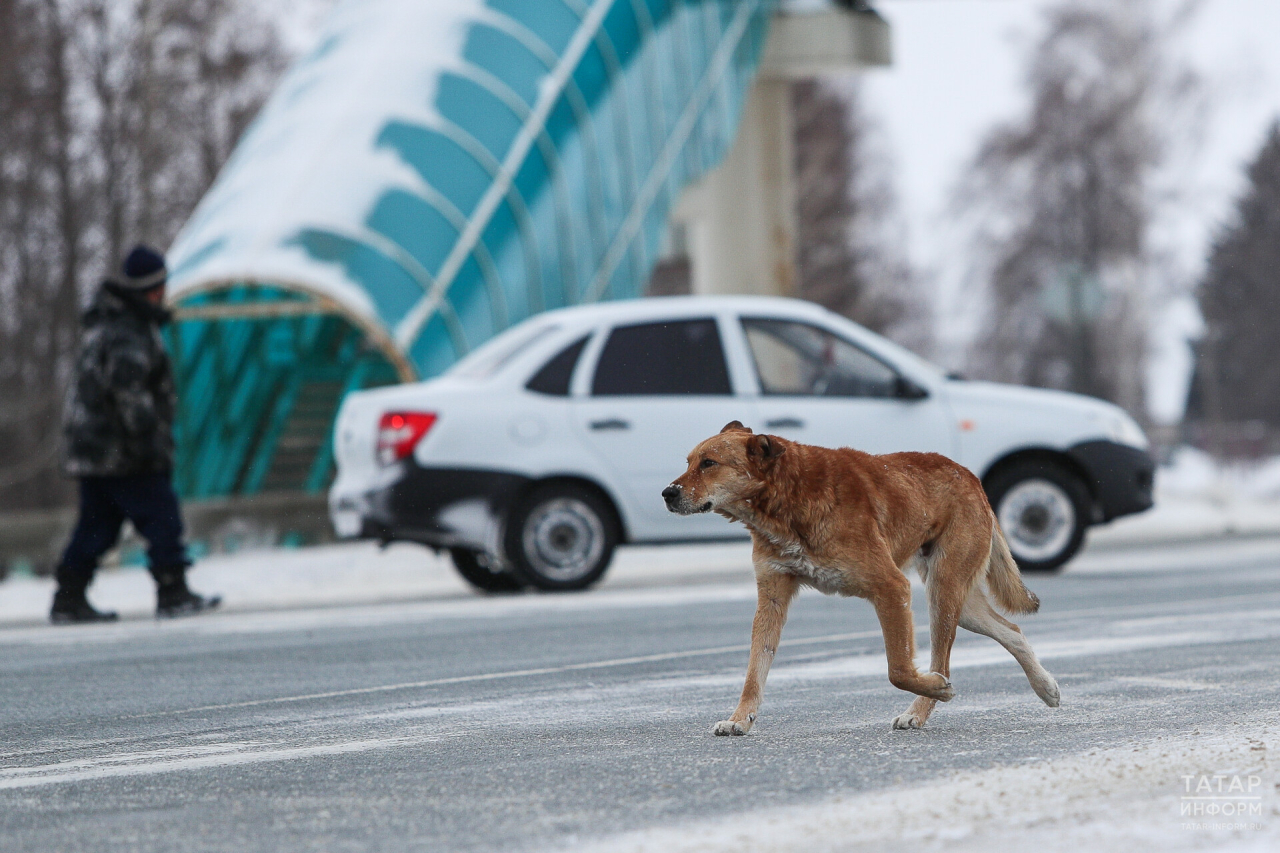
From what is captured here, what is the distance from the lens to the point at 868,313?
175 ft

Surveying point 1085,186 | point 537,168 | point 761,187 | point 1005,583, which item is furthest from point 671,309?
point 1085,186

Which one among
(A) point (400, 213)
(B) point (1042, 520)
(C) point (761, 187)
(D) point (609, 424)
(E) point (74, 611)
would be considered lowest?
(E) point (74, 611)

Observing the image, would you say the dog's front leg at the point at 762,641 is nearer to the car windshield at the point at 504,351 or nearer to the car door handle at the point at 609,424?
the car door handle at the point at 609,424

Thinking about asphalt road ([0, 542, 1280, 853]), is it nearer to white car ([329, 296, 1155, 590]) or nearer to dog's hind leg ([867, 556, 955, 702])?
dog's hind leg ([867, 556, 955, 702])

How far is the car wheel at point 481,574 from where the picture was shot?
39.1 feet

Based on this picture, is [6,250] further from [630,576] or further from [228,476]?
[630,576]

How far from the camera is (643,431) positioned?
11.1m

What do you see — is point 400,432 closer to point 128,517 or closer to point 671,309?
point 128,517

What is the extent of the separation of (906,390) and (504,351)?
257cm

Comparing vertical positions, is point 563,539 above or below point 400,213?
below

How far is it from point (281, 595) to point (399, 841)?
9147 millimetres

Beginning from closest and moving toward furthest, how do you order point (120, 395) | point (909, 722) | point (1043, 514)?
point (909, 722) → point (120, 395) → point (1043, 514)

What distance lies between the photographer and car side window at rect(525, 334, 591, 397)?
11023 mm

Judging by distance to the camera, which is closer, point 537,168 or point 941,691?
point 941,691
